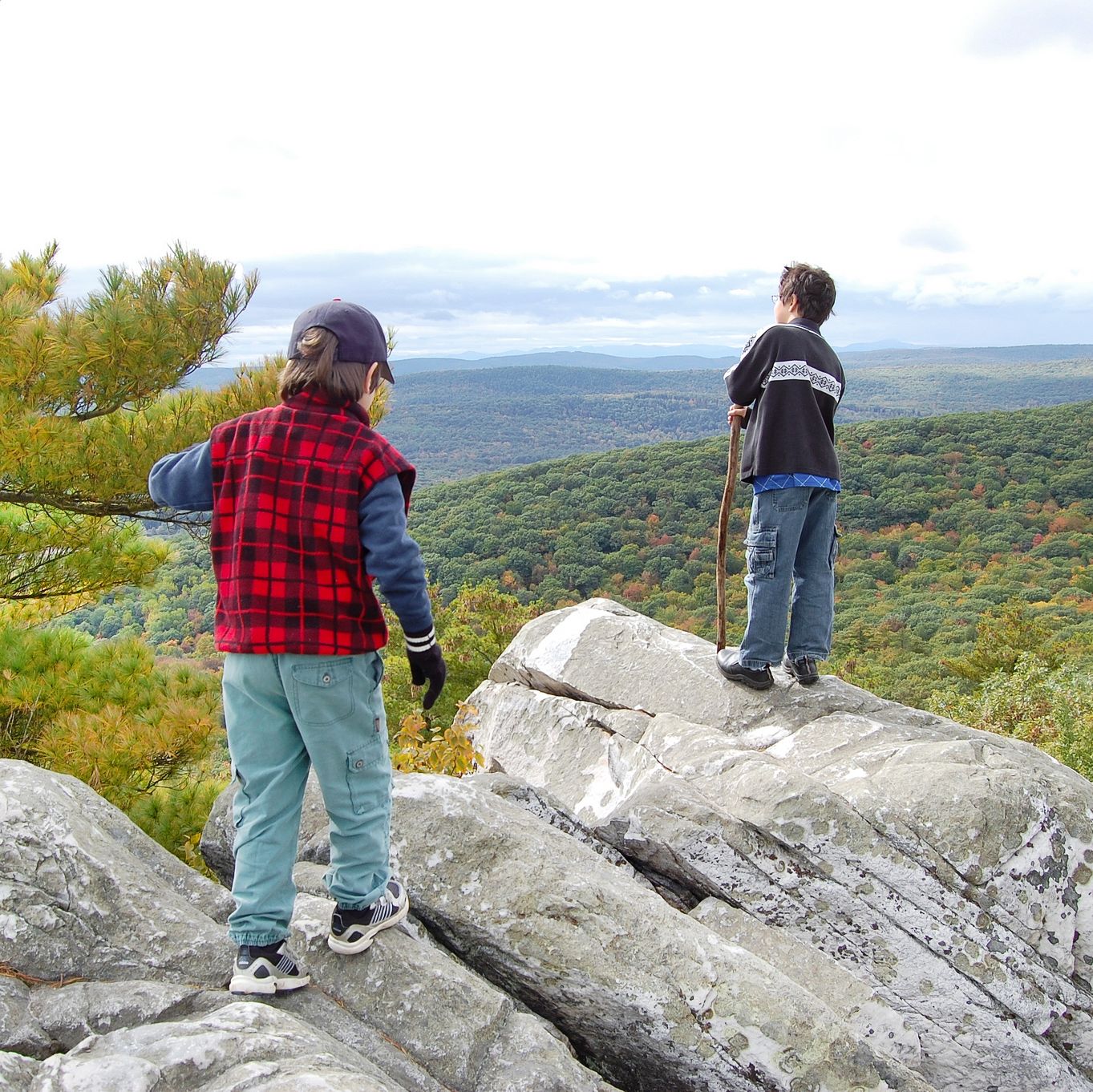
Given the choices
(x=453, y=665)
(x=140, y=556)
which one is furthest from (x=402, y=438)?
(x=140, y=556)

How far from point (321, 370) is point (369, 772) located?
55.3 inches

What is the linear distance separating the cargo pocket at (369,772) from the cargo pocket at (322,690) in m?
0.17

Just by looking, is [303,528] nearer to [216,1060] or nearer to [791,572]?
[216,1060]

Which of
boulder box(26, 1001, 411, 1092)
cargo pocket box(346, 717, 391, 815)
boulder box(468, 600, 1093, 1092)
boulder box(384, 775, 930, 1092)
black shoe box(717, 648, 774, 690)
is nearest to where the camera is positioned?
boulder box(26, 1001, 411, 1092)

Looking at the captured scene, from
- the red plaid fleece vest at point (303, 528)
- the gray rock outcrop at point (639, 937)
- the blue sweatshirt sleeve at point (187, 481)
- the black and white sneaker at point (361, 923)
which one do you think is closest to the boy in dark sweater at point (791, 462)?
the gray rock outcrop at point (639, 937)

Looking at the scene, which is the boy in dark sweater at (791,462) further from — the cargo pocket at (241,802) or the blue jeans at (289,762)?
the cargo pocket at (241,802)

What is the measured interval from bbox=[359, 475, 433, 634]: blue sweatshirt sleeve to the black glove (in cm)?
12

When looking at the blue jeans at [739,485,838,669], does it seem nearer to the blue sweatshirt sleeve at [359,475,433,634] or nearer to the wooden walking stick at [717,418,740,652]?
the wooden walking stick at [717,418,740,652]

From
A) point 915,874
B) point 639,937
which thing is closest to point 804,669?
point 915,874

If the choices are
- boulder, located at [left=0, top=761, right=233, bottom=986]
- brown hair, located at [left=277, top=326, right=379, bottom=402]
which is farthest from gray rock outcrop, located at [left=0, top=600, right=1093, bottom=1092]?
brown hair, located at [left=277, top=326, right=379, bottom=402]

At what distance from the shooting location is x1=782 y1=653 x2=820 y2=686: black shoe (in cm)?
582

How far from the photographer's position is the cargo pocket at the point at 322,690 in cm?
281

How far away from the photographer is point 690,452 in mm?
52031

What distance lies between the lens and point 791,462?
514 cm
